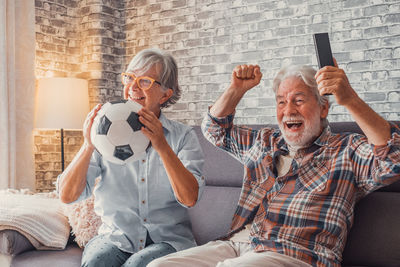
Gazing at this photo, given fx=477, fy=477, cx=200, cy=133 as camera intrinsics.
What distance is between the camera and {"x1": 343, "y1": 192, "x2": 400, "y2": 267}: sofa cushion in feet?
5.90

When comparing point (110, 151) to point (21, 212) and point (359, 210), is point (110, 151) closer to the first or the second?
point (21, 212)

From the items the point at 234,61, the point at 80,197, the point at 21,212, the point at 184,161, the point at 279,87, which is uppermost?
the point at 234,61

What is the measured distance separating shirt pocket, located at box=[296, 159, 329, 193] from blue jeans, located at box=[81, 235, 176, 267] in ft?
1.78

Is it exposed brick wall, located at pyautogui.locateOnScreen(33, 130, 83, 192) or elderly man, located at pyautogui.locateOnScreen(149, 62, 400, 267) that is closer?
elderly man, located at pyautogui.locateOnScreen(149, 62, 400, 267)

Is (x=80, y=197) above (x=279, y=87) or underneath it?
underneath

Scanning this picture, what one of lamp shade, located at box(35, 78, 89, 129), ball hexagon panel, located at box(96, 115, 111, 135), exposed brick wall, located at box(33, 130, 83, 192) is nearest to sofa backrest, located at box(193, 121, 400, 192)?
ball hexagon panel, located at box(96, 115, 111, 135)

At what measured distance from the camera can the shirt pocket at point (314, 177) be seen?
174cm

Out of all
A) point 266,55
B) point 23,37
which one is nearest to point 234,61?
point 266,55

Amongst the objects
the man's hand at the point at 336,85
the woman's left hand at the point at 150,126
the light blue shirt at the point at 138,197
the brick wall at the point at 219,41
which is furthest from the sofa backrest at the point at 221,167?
the brick wall at the point at 219,41

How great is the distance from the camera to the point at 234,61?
3488mm

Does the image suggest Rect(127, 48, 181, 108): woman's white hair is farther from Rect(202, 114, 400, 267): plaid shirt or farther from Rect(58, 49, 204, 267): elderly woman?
Rect(202, 114, 400, 267): plaid shirt

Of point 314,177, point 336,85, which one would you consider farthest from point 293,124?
point 336,85

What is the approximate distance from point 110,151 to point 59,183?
352 mm

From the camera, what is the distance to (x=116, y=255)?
1733 millimetres
